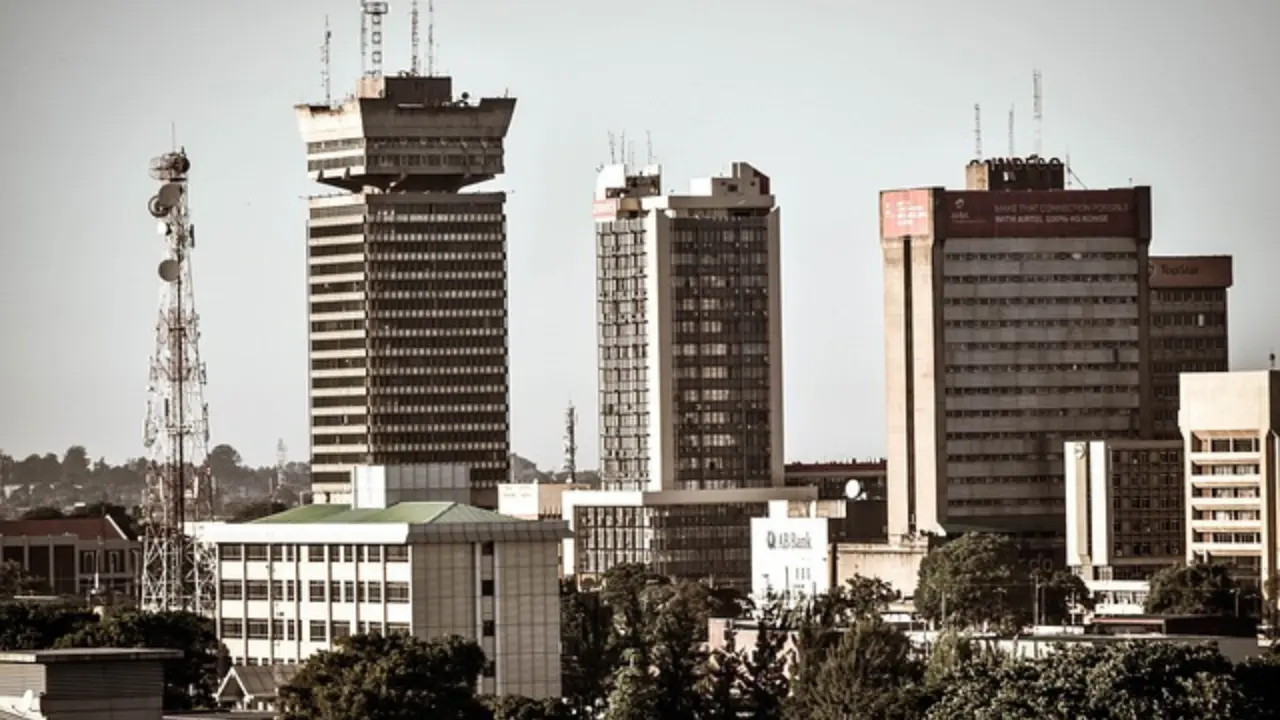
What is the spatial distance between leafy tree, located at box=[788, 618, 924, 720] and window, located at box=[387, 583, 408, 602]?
17.8 meters

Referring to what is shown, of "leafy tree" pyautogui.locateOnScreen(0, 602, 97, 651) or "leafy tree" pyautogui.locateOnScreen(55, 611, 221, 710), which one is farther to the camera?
"leafy tree" pyautogui.locateOnScreen(0, 602, 97, 651)

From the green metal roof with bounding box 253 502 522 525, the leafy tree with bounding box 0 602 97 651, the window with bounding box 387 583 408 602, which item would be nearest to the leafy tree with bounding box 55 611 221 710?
the leafy tree with bounding box 0 602 97 651

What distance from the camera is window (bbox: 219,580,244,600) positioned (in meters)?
177

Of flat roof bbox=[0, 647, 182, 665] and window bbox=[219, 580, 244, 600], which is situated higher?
flat roof bbox=[0, 647, 182, 665]

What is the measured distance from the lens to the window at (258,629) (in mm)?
175250

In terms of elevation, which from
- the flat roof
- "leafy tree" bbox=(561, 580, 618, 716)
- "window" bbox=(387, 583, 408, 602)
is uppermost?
the flat roof

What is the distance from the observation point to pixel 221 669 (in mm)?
174375

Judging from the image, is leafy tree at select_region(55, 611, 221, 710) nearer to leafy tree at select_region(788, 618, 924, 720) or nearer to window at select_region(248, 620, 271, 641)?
window at select_region(248, 620, 271, 641)

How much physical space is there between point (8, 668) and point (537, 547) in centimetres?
4557

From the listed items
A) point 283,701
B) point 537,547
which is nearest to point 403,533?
point 537,547

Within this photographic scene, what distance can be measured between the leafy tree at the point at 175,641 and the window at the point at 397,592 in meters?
8.33

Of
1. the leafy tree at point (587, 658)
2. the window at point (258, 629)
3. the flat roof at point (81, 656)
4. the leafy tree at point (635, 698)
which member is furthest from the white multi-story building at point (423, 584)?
the flat roof at point (81, 656)

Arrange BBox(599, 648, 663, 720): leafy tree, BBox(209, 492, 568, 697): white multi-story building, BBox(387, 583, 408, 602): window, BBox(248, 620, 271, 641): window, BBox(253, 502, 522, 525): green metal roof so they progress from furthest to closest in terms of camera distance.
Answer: BBox(248, 620, 271, 641): window
BBox(253, 502, 522, 525): green metal roof
BBox(387, 583, 408, 602): window
BBox(209, 492, 568, 697): white multi-story building
BBox(599, 648, 663, 720): leafy tree

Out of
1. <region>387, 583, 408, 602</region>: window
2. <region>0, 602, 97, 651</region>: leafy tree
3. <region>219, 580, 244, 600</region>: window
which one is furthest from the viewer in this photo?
<region>219, 580, 244, 600</region>: window
